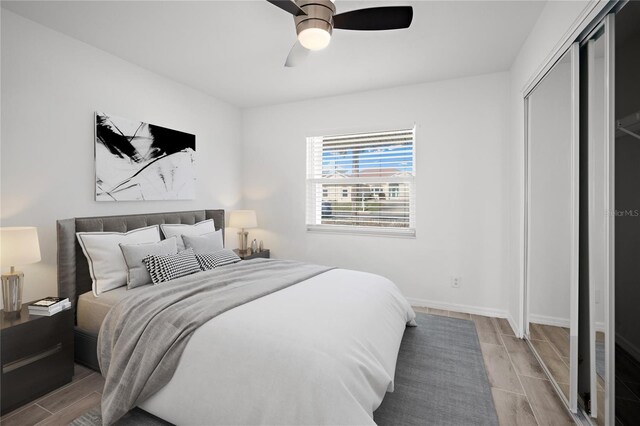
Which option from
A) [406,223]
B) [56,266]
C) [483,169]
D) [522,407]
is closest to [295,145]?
[406,223]

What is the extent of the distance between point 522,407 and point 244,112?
4692 millimetres

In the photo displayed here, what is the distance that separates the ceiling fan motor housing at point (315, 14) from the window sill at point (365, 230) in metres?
2.70

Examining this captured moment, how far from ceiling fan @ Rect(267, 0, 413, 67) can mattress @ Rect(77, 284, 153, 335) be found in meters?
2.19

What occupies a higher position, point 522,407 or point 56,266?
point 56,266

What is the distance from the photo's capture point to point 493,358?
2.60m

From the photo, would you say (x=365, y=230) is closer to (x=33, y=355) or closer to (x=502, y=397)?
(x=502, y=397)

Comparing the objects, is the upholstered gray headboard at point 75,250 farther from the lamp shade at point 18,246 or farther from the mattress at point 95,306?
the lamp shade at point 18,246

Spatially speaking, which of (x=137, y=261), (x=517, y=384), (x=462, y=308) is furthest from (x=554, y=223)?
(x=137, y=261)

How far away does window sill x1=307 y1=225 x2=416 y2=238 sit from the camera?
3.95 meters

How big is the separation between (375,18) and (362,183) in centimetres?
249

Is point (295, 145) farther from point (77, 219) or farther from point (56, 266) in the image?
point (56, 266)

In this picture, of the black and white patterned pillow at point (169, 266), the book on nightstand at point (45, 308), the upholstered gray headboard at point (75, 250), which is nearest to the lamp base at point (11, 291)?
the book on nightstand at point (45, 308)

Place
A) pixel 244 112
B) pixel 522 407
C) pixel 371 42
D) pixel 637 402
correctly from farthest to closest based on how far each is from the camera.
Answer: pixel 244 112, pixel 371 42, pixel 522 407, pixel 637 402

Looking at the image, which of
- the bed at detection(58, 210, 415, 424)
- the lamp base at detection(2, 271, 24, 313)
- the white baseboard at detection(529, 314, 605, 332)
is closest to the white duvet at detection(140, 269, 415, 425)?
the bed at detection(58, 210, 415, 424)
